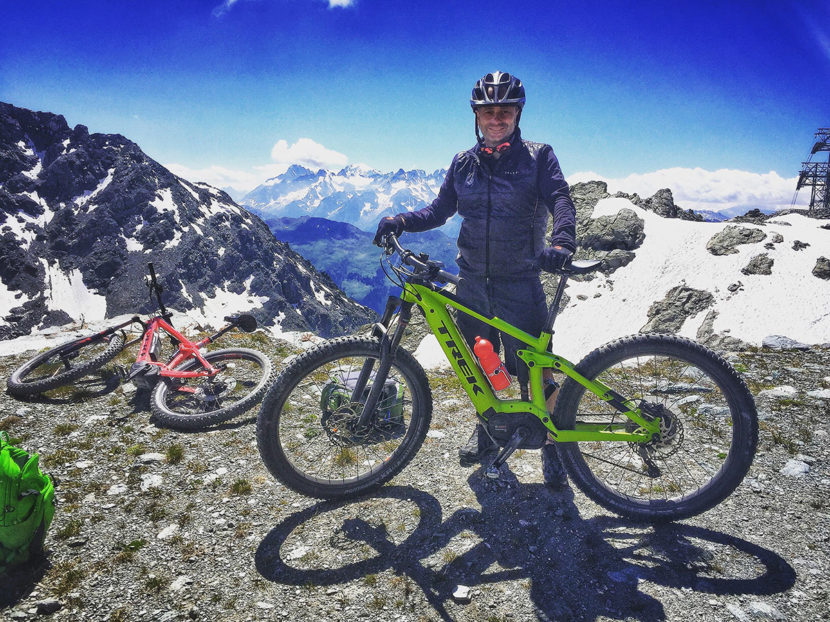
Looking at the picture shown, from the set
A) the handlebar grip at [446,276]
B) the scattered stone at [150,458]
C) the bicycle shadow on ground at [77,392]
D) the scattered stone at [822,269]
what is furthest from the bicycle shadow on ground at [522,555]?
the scattered stone at [822,269]

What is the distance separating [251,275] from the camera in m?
174

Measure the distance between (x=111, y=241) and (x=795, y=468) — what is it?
616ft

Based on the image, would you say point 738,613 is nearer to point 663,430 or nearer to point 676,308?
point 663,430

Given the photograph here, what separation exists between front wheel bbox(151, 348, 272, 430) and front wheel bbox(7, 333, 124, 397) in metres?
1.92

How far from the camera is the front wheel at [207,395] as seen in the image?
6.89 metres

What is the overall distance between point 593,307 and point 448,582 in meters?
48.0

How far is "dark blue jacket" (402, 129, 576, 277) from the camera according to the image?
5.00 m

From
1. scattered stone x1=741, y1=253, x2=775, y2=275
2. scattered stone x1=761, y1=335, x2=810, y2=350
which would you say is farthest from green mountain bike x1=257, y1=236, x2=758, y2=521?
scattered stone x1=741, y1=253, x2=775, y2=275

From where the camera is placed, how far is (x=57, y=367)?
28.9ft

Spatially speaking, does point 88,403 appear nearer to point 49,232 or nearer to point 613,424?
point 613,424

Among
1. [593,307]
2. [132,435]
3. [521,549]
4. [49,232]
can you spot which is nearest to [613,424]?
[521,549]

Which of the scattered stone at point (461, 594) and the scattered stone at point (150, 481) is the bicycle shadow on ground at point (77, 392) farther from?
the scattered stone at point (461, 594)

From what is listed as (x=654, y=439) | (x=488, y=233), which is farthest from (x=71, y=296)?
(x=654, y=439)

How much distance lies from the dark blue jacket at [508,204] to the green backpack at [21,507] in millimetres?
4570
